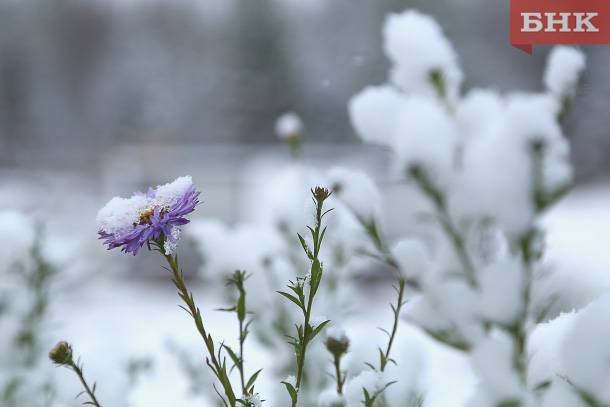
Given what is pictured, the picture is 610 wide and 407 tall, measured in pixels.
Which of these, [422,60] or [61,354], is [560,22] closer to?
[422,60]

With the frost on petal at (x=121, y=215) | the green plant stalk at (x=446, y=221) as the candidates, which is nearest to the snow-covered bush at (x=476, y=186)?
the green plant stalk at (x=446, y=221)

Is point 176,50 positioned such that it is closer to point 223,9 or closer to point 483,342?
point 223,9

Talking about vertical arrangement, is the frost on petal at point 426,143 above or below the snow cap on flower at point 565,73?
below

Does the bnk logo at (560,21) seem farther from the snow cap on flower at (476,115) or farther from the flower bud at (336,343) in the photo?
the flower bud at (336,343)

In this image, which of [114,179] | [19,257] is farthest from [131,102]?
[19,257]

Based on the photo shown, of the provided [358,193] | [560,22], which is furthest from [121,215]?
[560,22]
